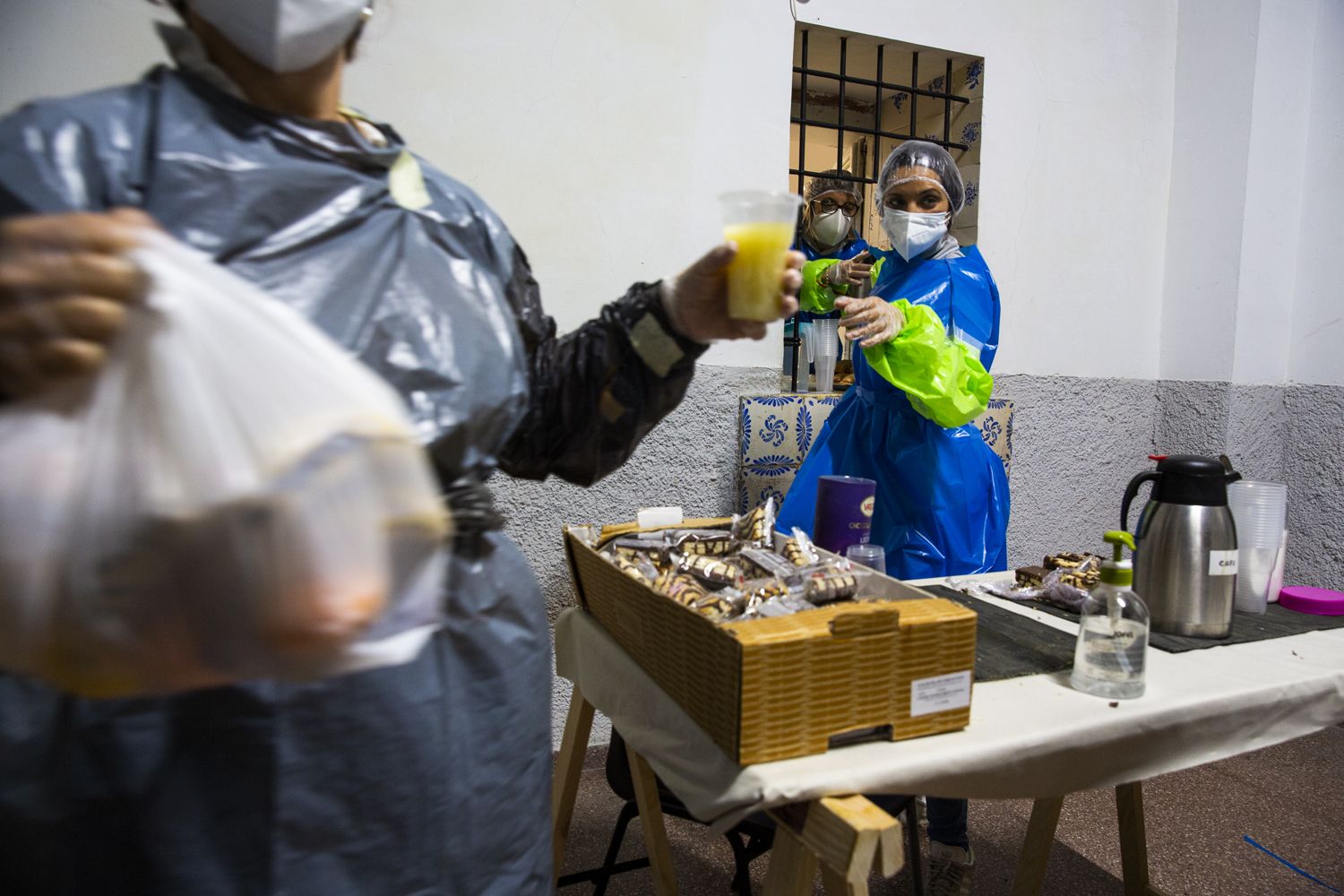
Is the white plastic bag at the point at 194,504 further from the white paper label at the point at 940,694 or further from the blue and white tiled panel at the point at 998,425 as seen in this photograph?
the blue and white tiled panel at the point at 998,425

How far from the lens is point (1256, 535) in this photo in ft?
5.49

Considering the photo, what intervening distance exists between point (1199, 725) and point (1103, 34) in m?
3.58

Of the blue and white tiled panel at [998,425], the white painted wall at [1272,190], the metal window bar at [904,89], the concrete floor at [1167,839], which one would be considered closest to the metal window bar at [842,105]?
the metal window bar at [904,89]

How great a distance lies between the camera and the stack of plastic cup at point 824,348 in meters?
3.08

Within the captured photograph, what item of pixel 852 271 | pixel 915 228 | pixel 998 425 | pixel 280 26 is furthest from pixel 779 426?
pixel 280 26

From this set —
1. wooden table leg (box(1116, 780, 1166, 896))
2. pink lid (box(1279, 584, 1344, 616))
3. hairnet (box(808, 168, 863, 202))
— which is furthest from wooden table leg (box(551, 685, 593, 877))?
hairnet (box(808, 168, 863, 202))

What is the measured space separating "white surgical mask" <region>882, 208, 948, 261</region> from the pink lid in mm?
1279

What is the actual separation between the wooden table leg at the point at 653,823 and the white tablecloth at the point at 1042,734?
206 millimetres

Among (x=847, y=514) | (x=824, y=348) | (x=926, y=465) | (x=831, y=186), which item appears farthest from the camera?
(x=831, y=186)

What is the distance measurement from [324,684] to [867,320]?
1582 mm

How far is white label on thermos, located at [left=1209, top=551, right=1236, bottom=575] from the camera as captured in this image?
4.85 feet

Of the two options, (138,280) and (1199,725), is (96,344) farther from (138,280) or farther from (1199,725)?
(1199,725)

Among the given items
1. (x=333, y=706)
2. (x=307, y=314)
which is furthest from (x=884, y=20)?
(x=333, y=706)

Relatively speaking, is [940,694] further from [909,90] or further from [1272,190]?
[1272,190]
